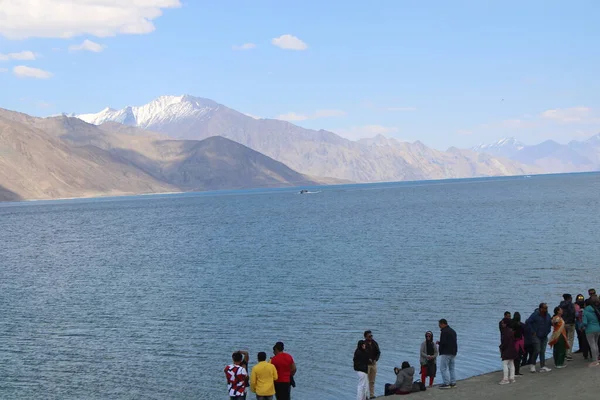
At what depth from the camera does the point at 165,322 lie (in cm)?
3794

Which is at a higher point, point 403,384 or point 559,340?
point 559,340

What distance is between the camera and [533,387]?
19938 millimetres

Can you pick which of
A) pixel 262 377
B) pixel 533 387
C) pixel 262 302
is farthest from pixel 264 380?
pixel 262 302

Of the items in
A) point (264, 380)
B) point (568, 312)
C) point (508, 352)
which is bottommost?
point (264, 380)

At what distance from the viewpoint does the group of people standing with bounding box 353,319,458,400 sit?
65.9 feet

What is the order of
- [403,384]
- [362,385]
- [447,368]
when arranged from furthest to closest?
[403,384] < [447,368] < [362,385]

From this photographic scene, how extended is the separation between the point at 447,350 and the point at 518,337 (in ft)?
7.24

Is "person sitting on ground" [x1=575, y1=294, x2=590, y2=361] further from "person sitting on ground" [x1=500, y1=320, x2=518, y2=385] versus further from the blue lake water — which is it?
the blue lake water

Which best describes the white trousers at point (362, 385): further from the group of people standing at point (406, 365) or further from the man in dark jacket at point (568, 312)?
the man in dark jacket at point (568, 312)

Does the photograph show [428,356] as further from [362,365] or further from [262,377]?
[262,377]

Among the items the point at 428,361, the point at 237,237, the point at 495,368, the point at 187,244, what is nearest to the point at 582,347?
the point at 495,368

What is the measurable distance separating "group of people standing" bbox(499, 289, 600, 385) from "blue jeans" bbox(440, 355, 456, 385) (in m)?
1.31

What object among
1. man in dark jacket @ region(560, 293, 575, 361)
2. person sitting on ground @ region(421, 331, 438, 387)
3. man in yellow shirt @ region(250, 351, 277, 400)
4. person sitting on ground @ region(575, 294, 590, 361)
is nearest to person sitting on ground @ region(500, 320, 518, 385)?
person sitting on ground @ region(421, 331, 438, 387)

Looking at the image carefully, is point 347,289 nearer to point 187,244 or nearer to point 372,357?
point 372,357
